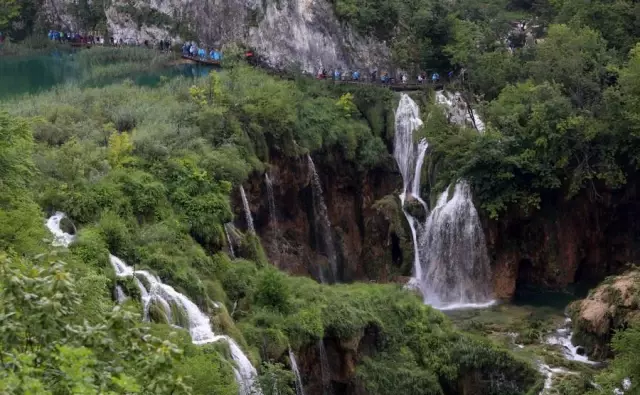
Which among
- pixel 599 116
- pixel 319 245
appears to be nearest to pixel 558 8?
pixel 599 116

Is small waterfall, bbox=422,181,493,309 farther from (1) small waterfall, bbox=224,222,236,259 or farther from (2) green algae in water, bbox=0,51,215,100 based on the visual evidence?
(2) green algae in water, bbox=0,51,215,100

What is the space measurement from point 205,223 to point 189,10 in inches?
1145

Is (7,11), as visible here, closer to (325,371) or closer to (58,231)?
(58,231)

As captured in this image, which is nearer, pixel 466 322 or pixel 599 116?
pixel 466 322

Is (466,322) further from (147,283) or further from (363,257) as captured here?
(147,283)

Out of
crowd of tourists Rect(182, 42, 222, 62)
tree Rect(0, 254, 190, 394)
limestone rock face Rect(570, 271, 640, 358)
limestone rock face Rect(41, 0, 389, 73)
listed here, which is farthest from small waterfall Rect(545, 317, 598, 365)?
crowd of tourists Rect(182, 42, 222, 62)

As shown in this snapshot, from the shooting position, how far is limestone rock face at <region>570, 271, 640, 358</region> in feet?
84.2

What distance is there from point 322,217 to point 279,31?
42.7 feet

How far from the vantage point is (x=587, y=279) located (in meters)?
34.2

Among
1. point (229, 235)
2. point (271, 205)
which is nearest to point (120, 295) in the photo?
point (229, 235)

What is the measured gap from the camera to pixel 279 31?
144 feet

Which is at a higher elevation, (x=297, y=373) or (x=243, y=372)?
→ (x=243, y=372)

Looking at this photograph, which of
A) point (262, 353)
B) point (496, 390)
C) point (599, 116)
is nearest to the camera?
point (262, 353)

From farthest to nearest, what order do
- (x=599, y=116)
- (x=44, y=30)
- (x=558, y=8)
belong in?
(x=44, y=30) < (x=558, y=8) < (x=599, y=116)
